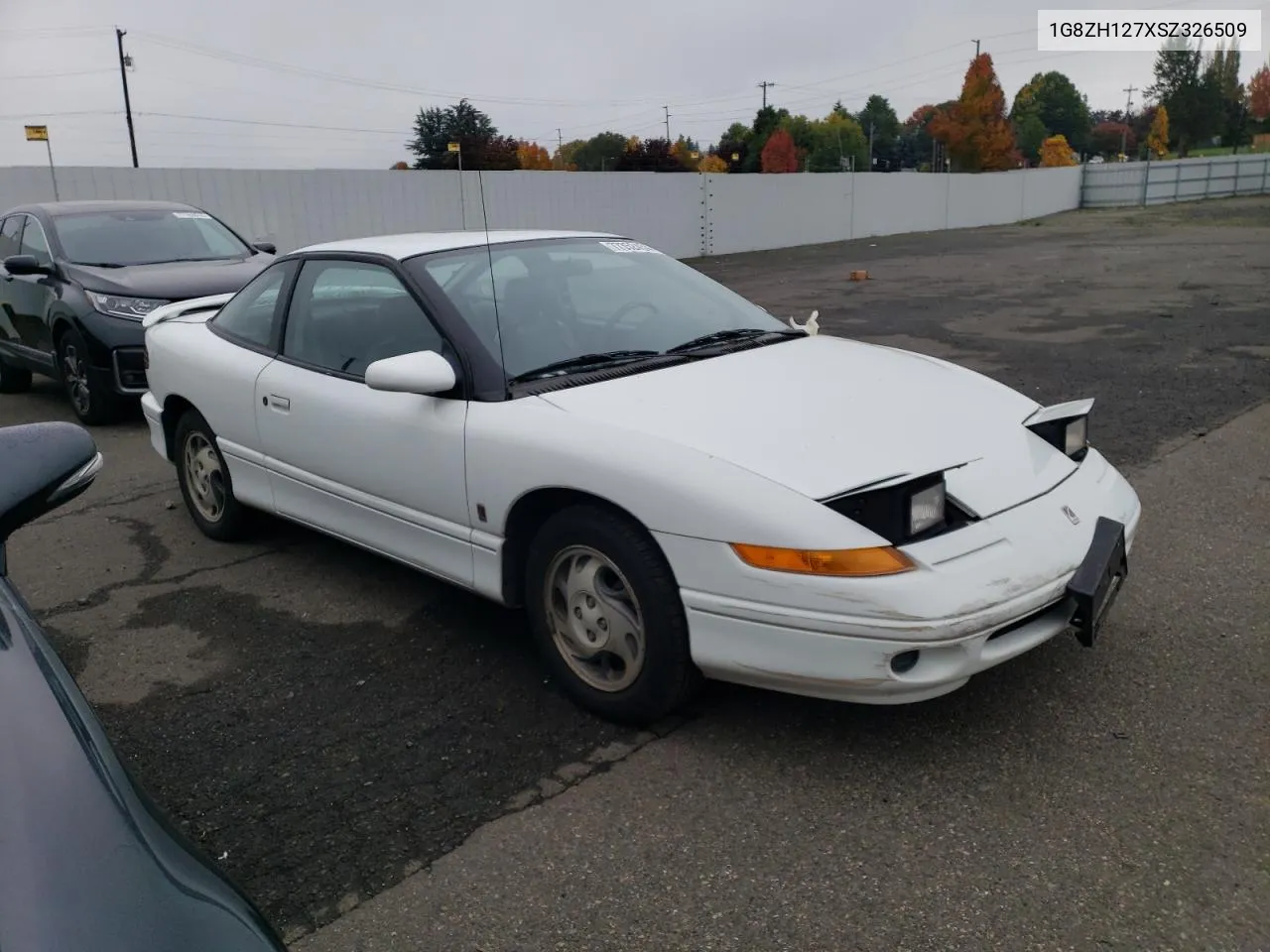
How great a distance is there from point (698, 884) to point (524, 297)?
2214 mm

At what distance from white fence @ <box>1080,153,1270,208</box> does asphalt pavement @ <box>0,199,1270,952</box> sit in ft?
173

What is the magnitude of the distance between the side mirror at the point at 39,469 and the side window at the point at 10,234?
8086mm

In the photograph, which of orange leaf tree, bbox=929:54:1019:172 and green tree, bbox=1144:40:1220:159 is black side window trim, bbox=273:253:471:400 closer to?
orange leaf tree, bbox=929:54:1019:172

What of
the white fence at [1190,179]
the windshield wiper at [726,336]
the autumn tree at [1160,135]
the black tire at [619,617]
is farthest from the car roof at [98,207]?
the autumn tree at [1160,135]

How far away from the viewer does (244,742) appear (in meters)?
3.36

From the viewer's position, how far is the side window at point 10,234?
9.04 m

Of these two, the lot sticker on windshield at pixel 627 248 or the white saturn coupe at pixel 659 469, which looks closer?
the white saturn coupe at pixel 659 469

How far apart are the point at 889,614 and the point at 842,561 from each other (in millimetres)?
179

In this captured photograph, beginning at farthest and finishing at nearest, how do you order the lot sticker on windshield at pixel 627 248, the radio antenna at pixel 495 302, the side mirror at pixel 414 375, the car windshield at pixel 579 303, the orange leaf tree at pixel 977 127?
the orange leaf tree at pixel 977 127 < the lot sticker on windshield at pixel 627 248 < the car windshield at pixel 579 303 < the radio antenna at pixel 495 302 < the side mirror at pixel 414 375

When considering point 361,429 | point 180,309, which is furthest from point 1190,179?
point 361,429

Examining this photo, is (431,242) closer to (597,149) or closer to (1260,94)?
(597,149)

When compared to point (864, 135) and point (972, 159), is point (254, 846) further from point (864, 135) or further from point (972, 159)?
point (864, 135)

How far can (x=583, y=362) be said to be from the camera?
3.75 meters

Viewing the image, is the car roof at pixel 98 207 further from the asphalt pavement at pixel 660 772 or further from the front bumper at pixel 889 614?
the front bumper at pixel 889 614
